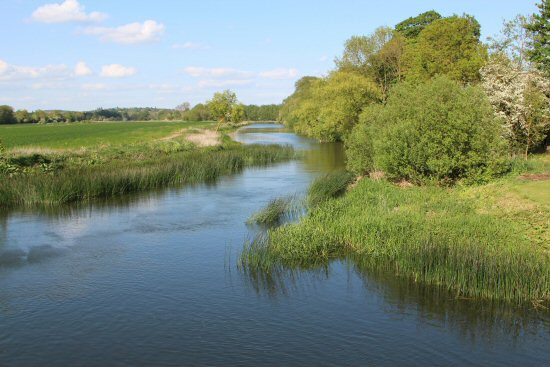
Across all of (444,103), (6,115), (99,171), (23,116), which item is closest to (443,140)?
(444,103)

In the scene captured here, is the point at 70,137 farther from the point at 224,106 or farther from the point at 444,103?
the point at 444,103

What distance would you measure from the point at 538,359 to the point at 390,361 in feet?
10.3

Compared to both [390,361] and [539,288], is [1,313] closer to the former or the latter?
[390,361]

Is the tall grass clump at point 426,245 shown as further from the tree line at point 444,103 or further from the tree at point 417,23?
the tree at point 417,23

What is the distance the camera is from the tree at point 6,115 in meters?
132

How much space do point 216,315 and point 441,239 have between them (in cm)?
743

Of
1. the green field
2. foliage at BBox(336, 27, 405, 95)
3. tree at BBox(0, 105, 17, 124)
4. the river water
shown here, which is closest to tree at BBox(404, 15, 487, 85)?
foliage at BBox(336, 27, 405, 95)

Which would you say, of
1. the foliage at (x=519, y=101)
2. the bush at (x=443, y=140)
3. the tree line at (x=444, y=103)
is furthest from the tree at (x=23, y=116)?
the bush at (x=443, y=140)

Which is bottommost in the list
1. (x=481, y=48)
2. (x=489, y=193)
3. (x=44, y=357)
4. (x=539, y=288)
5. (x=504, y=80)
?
(x=44, y=357)

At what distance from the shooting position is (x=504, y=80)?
37.8m

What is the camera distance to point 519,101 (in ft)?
116

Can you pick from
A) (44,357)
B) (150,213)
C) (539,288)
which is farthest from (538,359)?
(150,213)

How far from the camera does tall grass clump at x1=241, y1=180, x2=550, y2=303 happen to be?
13.0 m

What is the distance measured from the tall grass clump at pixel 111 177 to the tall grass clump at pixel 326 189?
12.0 metres
